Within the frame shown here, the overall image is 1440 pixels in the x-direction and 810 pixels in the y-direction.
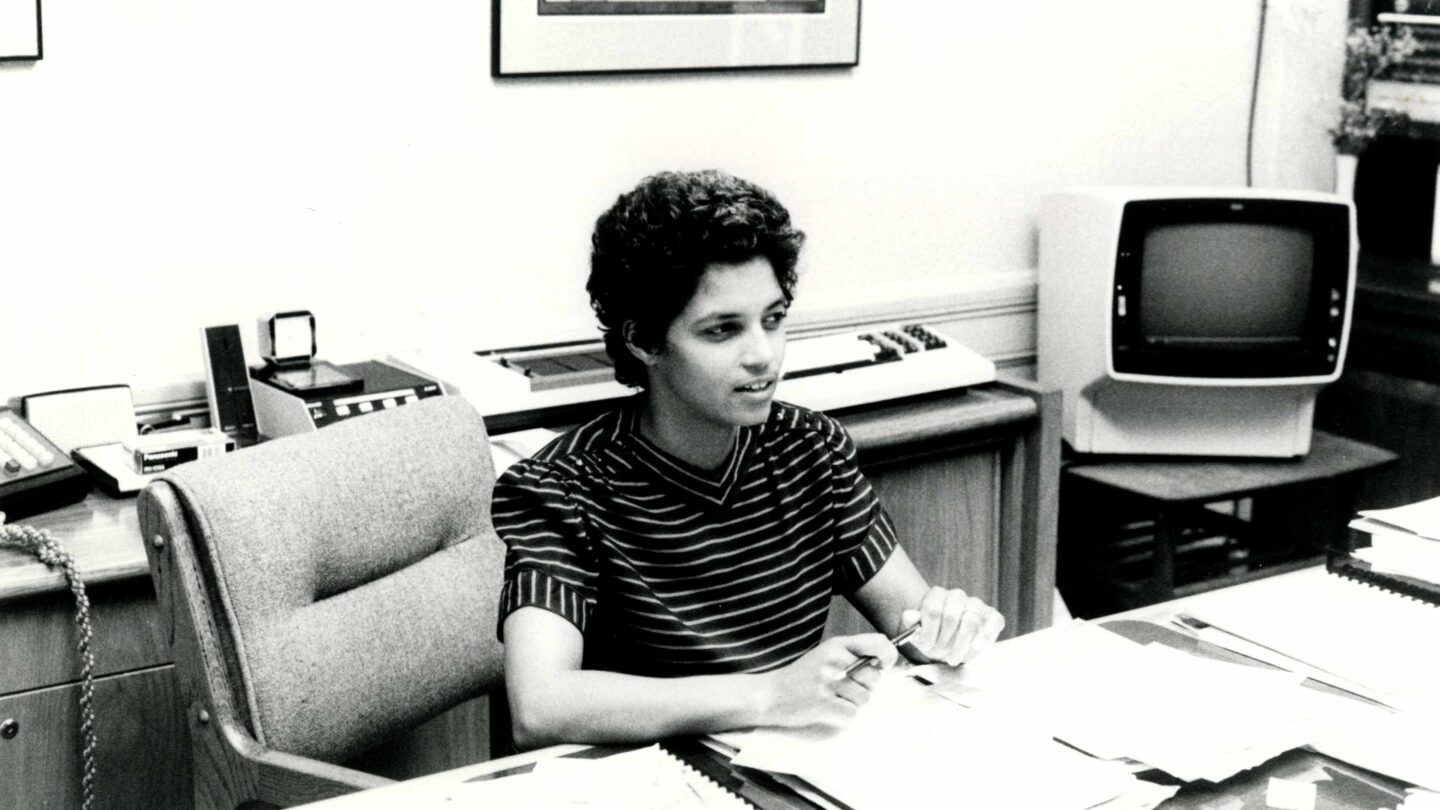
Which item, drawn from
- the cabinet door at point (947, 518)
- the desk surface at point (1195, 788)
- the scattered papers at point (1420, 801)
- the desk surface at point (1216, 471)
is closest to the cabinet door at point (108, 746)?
the desk surface at point (1195, 788)

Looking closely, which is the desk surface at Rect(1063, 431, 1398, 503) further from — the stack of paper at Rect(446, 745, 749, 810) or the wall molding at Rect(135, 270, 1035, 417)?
the stack of paper at Rect(446, 745, 749, 810)

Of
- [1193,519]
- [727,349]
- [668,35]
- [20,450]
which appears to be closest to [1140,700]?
[727,349]

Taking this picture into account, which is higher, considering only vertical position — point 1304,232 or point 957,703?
point 1304,232

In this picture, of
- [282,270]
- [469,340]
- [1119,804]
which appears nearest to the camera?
[1119,804]

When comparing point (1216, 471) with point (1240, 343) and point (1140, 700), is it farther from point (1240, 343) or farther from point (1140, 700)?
point (1140, 700)

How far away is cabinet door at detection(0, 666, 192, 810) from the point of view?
1.93 m

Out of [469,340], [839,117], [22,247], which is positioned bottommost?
[469,340]

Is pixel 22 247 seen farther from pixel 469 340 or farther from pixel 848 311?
pixel 848 311

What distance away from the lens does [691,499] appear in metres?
1.76

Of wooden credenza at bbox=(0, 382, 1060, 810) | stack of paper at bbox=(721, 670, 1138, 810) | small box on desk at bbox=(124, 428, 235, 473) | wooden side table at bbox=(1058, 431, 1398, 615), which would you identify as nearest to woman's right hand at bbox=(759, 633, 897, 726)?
stack of paper at bbox=(721, 670, 1138, 810)

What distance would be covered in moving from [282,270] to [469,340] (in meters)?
0.36

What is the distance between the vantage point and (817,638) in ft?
6.14

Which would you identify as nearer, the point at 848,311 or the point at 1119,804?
the point at 1119,804

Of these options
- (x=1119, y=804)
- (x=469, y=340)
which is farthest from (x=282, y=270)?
(x=1119, y=804)
